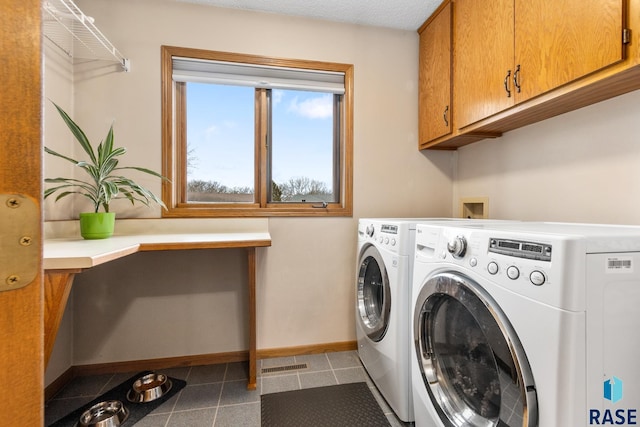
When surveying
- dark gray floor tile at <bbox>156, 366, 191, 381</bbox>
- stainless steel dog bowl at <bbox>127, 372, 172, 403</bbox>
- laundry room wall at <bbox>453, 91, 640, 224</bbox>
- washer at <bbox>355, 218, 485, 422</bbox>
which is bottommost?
dark gray floor tile at <bbox>156, 366, 191, 381</bbox>

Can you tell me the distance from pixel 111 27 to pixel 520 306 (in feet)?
8.47

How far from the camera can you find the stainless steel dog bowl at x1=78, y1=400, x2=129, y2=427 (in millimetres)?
1363

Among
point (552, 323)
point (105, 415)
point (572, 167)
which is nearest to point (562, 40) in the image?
point (572, 167)

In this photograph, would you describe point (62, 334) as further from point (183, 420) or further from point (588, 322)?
point (588, 322)

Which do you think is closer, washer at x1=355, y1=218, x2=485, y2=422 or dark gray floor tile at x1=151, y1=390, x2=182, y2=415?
washer at x1=355, y1=218, x2=485, y2=422

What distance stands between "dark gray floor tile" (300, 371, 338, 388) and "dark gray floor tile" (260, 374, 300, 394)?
0.14 feet

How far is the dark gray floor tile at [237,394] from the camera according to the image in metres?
1.61

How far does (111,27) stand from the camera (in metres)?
1.86

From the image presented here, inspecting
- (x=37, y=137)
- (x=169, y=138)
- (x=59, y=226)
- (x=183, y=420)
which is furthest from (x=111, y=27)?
(x=183, y=420)

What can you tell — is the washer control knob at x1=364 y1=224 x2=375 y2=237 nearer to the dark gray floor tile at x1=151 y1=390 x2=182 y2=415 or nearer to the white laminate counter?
the white laminate counter

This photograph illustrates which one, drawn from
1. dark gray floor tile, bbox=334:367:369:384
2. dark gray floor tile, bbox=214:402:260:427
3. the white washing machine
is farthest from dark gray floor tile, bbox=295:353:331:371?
the white washing machine

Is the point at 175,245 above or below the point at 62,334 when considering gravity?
above

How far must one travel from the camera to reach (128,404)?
1.57 m

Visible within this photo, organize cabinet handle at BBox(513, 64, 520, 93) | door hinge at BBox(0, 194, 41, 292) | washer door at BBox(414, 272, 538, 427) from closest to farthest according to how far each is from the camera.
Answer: door hinge at BBox(0, 194, 41, 292)
washer door at BBox(414, 272, 538, 427)
cabinet handle at BBox(513, 64, 520, 93)
